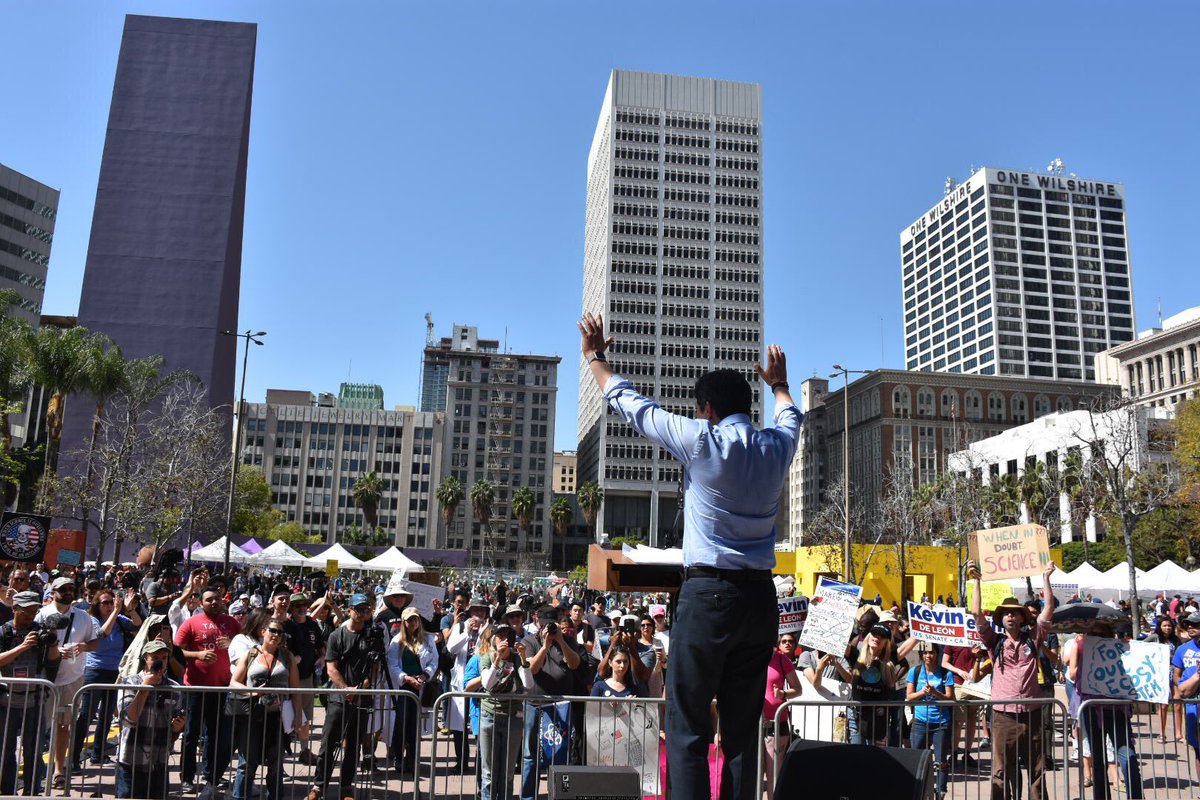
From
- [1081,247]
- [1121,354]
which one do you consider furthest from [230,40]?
[1081,247]

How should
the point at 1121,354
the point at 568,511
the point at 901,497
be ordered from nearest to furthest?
the point at 901,497 → the point at 1121,354 → the point at 568,511

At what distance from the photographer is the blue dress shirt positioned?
12.2ft

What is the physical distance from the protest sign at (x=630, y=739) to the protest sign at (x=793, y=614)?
111 inches

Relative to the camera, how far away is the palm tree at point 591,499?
357ft

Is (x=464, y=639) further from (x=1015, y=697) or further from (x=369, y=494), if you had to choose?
(x=369, y=494)

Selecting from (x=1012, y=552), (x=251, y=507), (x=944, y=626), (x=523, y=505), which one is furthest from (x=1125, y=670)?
(x=523, y=505)

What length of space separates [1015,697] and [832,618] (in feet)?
5.92

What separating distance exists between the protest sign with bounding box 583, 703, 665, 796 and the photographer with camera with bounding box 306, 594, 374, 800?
1.88m

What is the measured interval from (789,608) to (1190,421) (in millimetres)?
50339

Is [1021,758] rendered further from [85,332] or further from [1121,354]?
[1121,354]

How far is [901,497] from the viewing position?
55.2 metres

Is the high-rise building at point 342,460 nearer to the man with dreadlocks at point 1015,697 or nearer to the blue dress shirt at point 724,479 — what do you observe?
the man with dreadlocks at point 1015,697

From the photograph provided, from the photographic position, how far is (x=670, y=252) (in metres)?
117

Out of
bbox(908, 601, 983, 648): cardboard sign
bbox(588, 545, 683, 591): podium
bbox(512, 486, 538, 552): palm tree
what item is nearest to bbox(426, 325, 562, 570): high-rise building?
bbox(512, 486, 538, 552): palm tree
